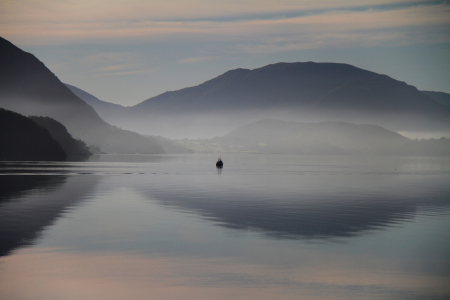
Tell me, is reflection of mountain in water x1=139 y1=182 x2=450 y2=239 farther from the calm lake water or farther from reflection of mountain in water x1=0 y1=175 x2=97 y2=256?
reflection of mountain in water x1=0 y1=175 x2=97 y2=256

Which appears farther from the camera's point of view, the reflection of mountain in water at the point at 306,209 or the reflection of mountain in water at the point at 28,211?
the reflection of mountain in water at the point at 306,209

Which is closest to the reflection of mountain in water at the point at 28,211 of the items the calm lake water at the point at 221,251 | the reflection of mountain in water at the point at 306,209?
the calm lake water at the point at 221,251

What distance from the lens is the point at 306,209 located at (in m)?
47.0

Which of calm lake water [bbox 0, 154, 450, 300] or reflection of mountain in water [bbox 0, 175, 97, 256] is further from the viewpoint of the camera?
reflection of mountain in water [bbox 0, 175, 97, 256]

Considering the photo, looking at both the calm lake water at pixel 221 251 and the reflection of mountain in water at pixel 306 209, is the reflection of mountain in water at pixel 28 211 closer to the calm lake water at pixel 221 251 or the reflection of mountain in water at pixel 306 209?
the calm lake water at pixel 221 251

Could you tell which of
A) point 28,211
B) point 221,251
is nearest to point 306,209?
point 221,251

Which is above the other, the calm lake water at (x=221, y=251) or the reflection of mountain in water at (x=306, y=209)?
the reflection of mountain in water at (x=306, y=209)

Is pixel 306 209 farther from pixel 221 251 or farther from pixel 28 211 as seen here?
pixel 28 211

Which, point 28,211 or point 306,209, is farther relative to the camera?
point 306,209

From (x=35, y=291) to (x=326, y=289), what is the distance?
1145cm

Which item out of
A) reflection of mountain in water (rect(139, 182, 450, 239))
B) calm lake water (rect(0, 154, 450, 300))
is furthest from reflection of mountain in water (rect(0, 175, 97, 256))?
reflection of mountain in water (rect(139, 182, 450, 239))

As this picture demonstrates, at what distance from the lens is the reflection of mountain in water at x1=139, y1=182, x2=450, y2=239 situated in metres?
35.2

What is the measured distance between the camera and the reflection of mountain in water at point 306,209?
35188mm

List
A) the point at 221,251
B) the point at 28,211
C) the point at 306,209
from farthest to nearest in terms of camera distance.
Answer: the point at 306,209
the point at 28,211
the point at 221,251
